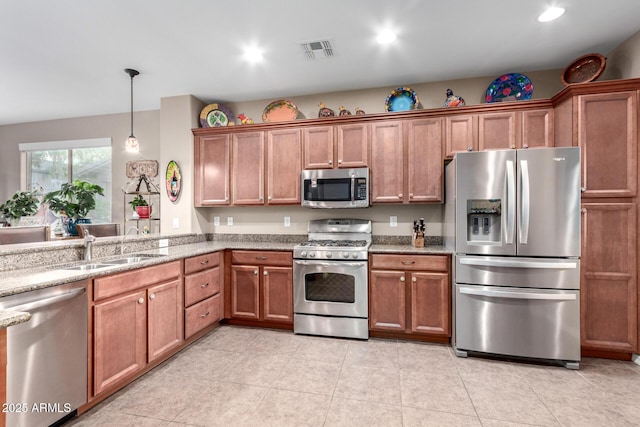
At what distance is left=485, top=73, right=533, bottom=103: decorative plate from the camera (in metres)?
3.18

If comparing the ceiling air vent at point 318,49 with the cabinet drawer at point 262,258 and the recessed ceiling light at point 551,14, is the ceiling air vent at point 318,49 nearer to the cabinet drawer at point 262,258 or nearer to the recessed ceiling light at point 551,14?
the recessed ceiling light at point 551,14

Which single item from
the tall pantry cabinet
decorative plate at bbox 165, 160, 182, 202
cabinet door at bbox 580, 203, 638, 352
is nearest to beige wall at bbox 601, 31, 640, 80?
the tall pantry cabinet

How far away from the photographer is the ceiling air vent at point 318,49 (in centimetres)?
271

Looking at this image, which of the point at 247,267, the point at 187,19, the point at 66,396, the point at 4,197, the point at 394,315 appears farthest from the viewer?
the point at 4,197

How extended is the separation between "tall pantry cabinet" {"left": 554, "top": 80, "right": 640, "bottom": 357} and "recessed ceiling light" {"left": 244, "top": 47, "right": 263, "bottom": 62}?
9.10 feet

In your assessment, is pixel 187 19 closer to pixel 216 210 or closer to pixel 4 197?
pixel 216 210

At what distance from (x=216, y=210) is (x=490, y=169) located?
10.8ft

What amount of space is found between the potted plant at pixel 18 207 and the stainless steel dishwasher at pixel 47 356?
431 cm

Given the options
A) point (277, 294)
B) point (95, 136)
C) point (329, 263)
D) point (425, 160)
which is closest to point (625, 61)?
point (425, 160)

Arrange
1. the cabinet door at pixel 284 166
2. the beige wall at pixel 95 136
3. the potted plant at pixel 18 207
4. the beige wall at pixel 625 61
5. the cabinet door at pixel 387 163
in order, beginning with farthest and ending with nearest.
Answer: the potted plant at pixel 18 207, the beige wall at pixel 95 136, the cabinet door at pixel 284 166, the cabinet door at pixel 387 163, the beige wall at pixel 625 61

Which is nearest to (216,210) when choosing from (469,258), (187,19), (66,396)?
(187,19)

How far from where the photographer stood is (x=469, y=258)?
2678 millimetres

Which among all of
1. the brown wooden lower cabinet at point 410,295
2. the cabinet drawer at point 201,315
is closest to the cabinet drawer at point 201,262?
the cabinet drawer at point 201,315

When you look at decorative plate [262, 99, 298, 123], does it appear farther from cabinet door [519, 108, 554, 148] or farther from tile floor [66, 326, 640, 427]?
tile floor [66, 326, 640, 427]
